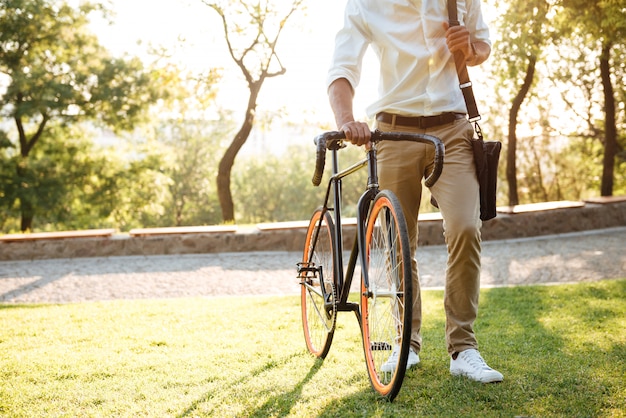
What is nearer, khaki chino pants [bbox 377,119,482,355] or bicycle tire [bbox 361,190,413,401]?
bicycle tire [bbox 361,190,413,401]

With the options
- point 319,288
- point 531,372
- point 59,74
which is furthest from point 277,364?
point 59,74

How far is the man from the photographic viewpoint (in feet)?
10.7

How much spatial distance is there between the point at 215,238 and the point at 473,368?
692 centimetres

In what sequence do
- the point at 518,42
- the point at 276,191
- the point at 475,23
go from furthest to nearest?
1. the point at 276,191
2. the point at 518,42
3. the point at 475,23

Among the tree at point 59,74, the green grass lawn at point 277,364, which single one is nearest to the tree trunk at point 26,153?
the tree at point 59,74

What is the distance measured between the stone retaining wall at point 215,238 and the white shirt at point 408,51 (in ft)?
20.3

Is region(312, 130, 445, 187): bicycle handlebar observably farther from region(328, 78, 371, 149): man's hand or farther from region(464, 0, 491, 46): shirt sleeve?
region(464, 0, 491, 46): shirt sleeve

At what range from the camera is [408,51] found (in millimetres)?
3375

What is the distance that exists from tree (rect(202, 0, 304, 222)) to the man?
1134cm

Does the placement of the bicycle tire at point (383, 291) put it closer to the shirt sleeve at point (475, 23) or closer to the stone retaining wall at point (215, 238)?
the shirt sleeve at point (475, 23)

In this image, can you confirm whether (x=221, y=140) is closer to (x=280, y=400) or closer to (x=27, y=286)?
(x=27, y=286)

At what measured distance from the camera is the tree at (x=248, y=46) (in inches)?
583

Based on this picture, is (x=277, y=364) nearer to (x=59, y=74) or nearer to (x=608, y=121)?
(x=608, y=121)

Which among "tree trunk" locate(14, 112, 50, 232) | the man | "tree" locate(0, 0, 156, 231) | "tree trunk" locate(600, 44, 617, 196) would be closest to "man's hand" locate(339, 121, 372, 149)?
the man
